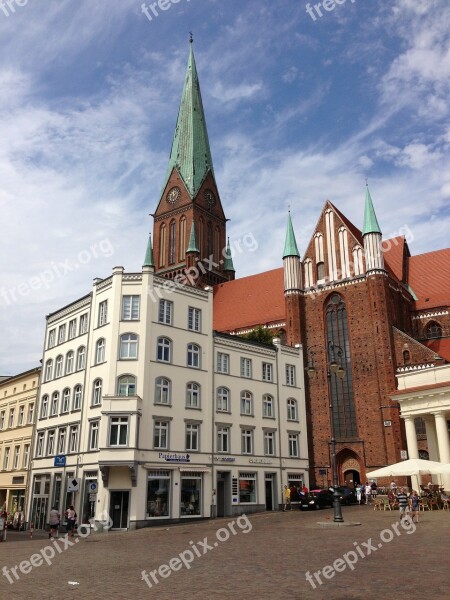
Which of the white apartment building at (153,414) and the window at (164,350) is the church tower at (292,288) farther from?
the window at (164,350)

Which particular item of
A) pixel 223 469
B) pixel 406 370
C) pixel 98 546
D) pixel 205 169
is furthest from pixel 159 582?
pixel 205 169

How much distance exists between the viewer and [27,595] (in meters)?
10.8

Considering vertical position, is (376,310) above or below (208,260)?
below

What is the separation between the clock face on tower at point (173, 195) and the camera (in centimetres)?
7609

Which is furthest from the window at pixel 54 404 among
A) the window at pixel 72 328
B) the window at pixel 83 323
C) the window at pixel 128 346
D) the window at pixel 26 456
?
the window at pixel 128 346

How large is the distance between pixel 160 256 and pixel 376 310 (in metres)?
35.6

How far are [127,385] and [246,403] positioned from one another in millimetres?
9698

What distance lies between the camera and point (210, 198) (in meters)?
77.2

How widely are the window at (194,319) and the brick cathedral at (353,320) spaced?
929cm

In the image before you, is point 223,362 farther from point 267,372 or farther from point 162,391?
point 162,391

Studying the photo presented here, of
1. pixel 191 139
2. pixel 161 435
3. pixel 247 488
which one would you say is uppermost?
pixel 191 139

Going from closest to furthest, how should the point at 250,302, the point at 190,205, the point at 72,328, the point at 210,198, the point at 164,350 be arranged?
the point at 164,350, the point at 72,328, the point at 250,302, the point at 190,205, the point at 210,198

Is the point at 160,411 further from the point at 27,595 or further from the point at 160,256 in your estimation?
the point at 160,256

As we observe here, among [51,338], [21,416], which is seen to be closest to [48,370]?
[51,338]
